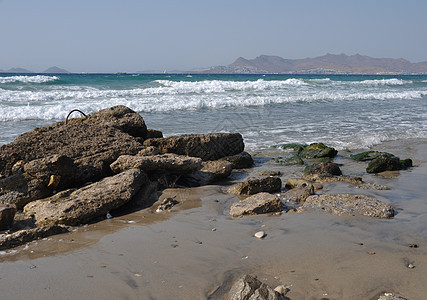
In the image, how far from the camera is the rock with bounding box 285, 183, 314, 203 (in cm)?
510

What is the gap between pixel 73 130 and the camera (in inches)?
253

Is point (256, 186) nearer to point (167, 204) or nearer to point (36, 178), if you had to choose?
point (167, 204)

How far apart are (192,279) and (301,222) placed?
65.0 inches

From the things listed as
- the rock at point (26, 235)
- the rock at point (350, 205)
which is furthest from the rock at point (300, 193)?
the rock at point (26, 235)

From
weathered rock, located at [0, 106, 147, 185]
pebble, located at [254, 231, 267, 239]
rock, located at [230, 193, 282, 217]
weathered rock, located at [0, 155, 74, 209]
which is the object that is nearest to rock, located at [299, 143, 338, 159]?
weathered rock, located at [0, 106, 147, 185]

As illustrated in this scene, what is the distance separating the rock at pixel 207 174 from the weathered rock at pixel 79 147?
34.8 inches

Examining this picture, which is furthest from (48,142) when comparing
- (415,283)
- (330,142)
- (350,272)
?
(330,142)

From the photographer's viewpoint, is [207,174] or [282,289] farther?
[207,174]

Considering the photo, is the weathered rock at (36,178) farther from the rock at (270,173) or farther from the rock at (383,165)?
the rock at (383,165)

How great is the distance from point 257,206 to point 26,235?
2.38 meters

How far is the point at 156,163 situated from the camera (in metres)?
5.61

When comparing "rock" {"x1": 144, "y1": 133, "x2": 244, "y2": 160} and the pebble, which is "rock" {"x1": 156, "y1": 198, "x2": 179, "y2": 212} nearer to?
the pebble

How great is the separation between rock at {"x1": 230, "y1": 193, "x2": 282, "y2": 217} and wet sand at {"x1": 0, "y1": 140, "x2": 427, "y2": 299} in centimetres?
12

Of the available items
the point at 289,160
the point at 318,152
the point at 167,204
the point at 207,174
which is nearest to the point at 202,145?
the point at 207,174
